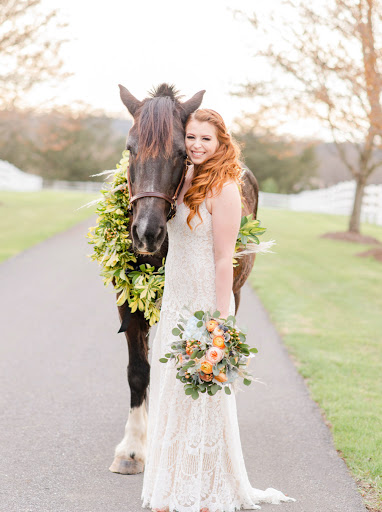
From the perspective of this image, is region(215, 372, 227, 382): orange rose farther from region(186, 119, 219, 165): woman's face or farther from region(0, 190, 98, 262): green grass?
region(0, 190, 98, 262): green grass

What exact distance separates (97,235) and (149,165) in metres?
1.02

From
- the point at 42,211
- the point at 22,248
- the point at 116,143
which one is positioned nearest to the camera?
the point at 22,248

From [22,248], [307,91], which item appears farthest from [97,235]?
[307,91]

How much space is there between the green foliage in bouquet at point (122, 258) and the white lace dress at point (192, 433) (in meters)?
0.51

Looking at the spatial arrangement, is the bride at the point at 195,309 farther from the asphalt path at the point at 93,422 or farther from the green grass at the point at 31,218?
the green grass at the point at 31,218

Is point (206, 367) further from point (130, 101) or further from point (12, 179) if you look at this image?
point (12, 179)

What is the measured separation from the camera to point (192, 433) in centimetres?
338

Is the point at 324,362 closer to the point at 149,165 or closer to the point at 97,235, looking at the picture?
the point at 97,235

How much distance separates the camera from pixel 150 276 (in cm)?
413

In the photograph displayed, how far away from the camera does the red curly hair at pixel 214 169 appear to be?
3.30 m

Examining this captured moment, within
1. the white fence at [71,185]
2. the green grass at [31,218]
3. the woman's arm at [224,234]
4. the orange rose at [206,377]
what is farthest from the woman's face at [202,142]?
the white fence at [71,185]

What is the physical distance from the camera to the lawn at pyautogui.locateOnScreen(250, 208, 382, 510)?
188 inches

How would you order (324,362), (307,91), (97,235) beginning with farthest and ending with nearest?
(307,91)
(324,362)
(97,235)

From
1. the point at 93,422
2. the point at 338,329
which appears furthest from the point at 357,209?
the point at 93,422
